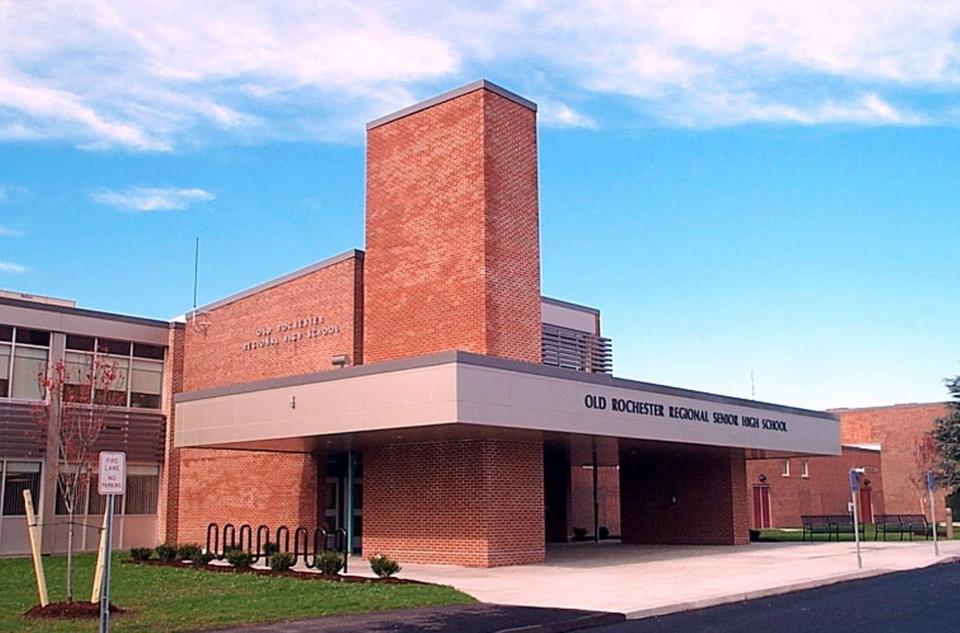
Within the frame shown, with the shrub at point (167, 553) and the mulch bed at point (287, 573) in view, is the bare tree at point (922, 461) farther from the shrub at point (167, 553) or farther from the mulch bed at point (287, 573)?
the mulch bed at point (287, 573)

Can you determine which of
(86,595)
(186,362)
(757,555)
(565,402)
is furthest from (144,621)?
(186,362)

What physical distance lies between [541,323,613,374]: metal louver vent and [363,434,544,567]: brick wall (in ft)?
32.1

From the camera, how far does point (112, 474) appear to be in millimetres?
12883

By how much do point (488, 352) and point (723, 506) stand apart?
1373cm

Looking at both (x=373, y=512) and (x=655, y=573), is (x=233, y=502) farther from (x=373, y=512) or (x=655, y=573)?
(x=655, y=573)

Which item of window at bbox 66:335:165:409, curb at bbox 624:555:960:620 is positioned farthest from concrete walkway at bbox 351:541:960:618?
window at bbox 66:335:165:409

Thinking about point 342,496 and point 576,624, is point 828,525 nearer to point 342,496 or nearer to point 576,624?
point 342,496

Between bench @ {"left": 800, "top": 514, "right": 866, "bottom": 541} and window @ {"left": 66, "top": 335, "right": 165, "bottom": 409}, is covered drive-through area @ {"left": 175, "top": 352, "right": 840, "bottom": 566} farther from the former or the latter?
bench @ {"left": 800, "top": 514, "right": 866, "bottom": 541}

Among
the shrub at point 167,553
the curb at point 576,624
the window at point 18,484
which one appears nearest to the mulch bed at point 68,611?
the curb at point 576,624

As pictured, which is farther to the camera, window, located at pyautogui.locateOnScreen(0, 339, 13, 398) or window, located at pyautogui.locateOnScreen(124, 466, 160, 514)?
window, located at pyautogui.locateOnScreen(124, 466, 160, 514)

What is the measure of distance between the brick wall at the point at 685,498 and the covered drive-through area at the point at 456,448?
55 millimetres

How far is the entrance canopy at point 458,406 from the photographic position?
2131 centimetres

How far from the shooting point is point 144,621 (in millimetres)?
14617

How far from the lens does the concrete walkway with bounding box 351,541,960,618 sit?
17328 mm
